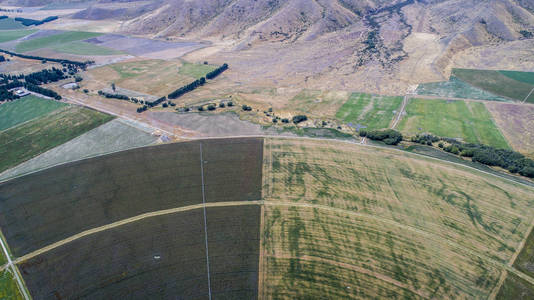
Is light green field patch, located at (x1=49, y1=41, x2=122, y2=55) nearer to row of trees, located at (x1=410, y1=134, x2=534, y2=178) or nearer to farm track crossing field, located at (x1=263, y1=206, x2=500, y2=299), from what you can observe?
farm track crossing field, located at (x1=263, y1=206, x2=500, y2=299)

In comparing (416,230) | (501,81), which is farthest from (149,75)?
(501,81)

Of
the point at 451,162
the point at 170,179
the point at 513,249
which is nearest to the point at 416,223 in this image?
the point at 513,249

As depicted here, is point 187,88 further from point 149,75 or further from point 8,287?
point 8,287

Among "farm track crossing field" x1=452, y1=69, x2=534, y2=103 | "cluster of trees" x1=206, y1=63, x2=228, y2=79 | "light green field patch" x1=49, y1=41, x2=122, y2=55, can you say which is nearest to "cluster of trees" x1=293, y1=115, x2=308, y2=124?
"cluster of trees" x1=206, y1=63, x2=228, y2=79

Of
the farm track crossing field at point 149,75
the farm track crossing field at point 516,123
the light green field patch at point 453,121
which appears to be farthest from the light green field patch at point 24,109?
the farm track crossing field at point 516,123

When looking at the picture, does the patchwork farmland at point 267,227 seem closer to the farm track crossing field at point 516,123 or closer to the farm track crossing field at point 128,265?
the farm track crossing field at point 128,265
